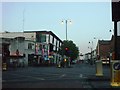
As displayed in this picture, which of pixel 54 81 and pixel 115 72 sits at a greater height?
pixel 115 72

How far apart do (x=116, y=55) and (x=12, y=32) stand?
3979 inches

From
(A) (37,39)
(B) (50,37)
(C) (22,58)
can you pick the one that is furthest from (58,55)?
(C) (22,58)

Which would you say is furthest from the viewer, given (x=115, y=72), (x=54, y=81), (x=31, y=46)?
(x=31, y=46)

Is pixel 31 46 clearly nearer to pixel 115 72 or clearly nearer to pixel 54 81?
pixel 54 81

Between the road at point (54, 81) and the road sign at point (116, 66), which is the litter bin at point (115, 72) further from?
the road at point (54, 81)

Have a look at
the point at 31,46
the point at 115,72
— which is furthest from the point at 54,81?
the point at 31,46

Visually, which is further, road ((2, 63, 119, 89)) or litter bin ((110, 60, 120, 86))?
road ((2, 63, 119, 89))

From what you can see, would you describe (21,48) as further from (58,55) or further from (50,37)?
(58,55)

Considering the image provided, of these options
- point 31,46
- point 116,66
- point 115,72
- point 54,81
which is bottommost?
point 54,81

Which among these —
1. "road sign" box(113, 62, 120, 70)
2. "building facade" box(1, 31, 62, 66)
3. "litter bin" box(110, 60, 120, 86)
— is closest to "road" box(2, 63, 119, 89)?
"litter bin" box(110, 60, 120, 86)

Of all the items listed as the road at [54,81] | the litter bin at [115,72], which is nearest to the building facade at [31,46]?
the road at [54,81]

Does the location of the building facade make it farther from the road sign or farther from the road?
the road sign

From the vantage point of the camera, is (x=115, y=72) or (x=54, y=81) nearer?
(x=115, y=72)

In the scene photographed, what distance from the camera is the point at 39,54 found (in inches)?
4257
